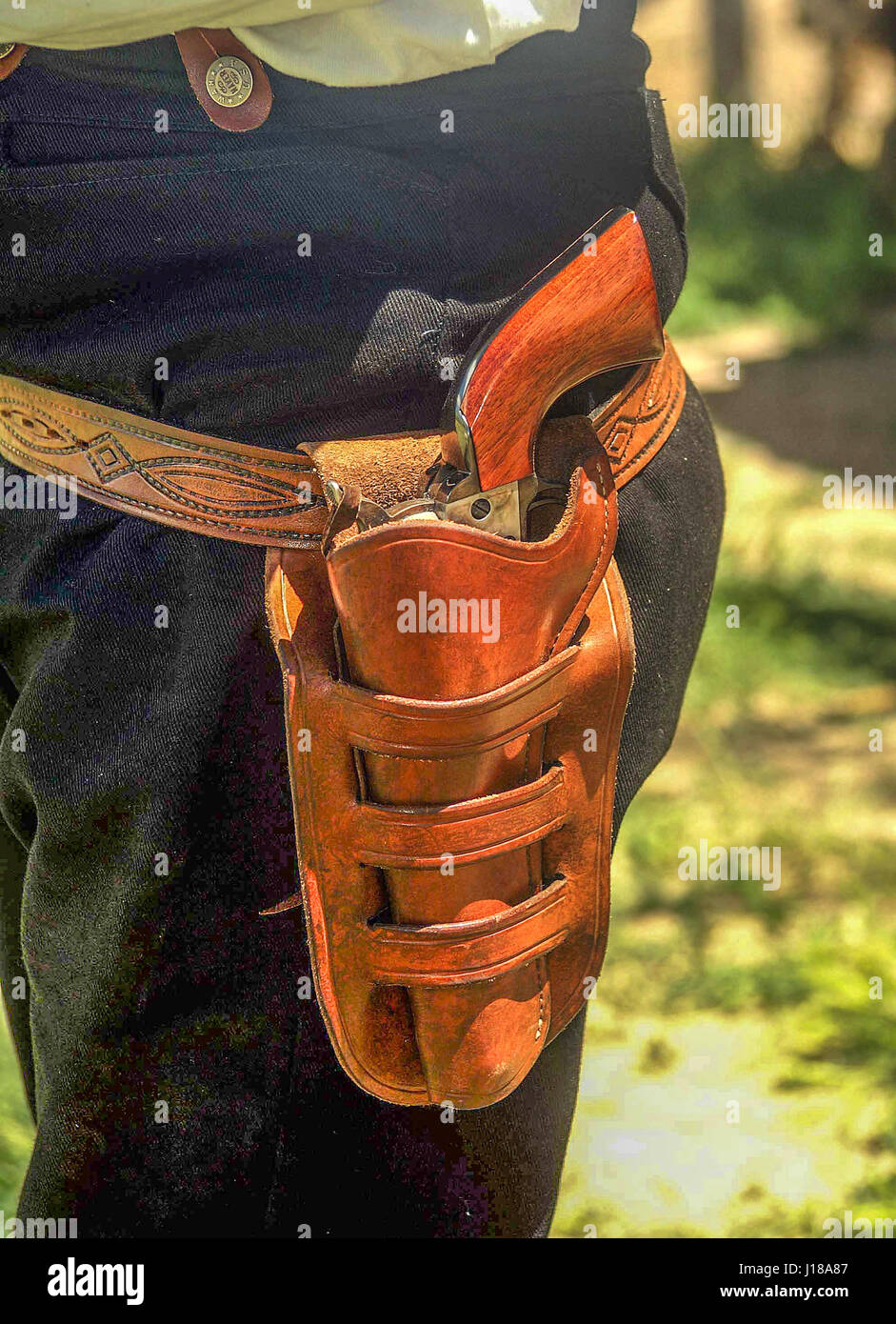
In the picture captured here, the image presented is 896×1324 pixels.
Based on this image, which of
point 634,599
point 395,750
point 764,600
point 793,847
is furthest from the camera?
point 764,600

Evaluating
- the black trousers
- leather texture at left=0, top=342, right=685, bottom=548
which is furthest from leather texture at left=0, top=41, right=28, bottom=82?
leather texture at left=0, top=342, right=685, bottom=548

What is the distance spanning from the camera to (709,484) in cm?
155

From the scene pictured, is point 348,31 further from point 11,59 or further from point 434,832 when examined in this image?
point 434,832

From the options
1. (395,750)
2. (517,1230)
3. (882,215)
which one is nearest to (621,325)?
(395,750)

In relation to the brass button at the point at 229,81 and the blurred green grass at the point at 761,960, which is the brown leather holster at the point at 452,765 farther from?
the blurred green grass at the point at 761,960

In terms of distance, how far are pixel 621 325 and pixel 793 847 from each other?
284 cm

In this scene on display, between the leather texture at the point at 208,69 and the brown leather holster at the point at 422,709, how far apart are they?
0.30 m

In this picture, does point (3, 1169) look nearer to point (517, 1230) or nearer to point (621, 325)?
point (517, 1230)

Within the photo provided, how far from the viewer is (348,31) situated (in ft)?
3.93

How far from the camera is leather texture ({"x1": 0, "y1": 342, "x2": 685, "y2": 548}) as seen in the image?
123cm

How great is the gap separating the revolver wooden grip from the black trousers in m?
0.08

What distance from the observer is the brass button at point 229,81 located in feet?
3.88

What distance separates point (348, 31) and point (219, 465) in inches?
16.8

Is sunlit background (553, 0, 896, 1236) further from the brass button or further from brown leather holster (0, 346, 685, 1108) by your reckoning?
the brass button
